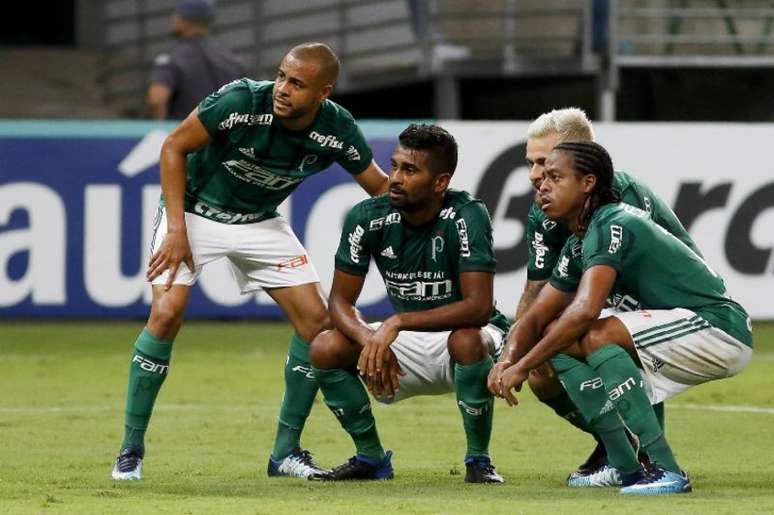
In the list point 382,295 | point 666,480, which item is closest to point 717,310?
point 666,480

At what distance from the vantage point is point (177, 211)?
7047 millimetres

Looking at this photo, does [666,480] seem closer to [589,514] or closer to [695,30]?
[589,514]

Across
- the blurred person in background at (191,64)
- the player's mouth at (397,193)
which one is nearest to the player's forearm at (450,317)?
the player's mouth at (397,193)

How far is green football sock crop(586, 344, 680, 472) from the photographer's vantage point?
6172mm

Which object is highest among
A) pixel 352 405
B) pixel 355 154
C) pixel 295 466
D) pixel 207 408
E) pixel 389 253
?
pixel 355 154

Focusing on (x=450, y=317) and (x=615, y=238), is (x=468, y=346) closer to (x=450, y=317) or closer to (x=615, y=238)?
(x=450, y=317)

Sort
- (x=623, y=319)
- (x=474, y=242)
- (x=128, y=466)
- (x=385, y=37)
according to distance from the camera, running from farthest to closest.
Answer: (x=385, y=37)
(x=128, y=466)
(x=474, y=242)
(x=623, y=319)

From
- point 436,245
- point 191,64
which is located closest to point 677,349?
point 436,245

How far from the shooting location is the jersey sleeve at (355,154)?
736cm

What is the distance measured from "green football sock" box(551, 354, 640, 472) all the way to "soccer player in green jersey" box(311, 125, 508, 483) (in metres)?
0.43

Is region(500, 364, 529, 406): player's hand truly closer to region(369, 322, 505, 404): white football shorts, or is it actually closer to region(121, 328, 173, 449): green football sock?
region(369, 322, 505, 404): white football shorts

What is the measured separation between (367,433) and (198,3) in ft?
20.9

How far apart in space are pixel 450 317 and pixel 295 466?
953 mm

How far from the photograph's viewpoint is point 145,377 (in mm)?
6988
